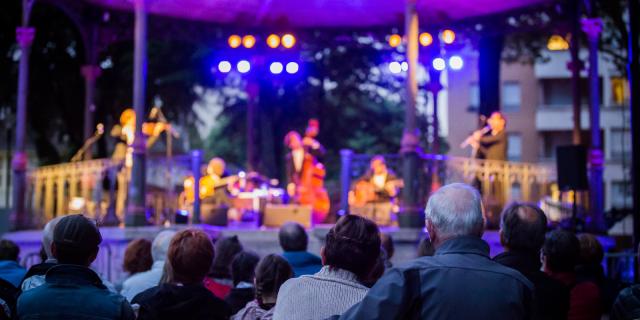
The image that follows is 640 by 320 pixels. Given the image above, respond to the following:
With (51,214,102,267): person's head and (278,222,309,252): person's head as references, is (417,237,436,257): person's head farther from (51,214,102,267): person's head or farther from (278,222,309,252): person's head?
(51,214,102,267): person's head

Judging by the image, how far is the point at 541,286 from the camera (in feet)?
14.7

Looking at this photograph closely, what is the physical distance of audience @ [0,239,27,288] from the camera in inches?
233

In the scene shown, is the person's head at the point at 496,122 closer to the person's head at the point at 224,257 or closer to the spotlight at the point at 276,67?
the spotlight at the point at 276,67

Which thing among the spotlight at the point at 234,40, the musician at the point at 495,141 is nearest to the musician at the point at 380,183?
the musician at the point at 495,141

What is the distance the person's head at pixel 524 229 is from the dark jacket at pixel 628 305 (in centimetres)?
49

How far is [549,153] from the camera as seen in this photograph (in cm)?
5291

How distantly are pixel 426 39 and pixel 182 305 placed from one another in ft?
42.1

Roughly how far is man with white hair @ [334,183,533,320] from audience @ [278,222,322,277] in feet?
10.6

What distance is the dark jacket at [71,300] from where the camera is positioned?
4195 mm

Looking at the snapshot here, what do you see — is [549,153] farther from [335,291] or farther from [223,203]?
[335,291]

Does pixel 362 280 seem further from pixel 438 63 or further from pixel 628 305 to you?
pixel 438 63

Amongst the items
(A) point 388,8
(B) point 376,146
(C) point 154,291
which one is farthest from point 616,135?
(C) point 154,291

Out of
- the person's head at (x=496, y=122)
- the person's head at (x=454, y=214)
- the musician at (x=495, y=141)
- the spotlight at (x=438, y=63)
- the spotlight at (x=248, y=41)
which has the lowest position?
the person's head at (x=454, y=214)

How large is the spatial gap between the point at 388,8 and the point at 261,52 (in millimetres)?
2763
